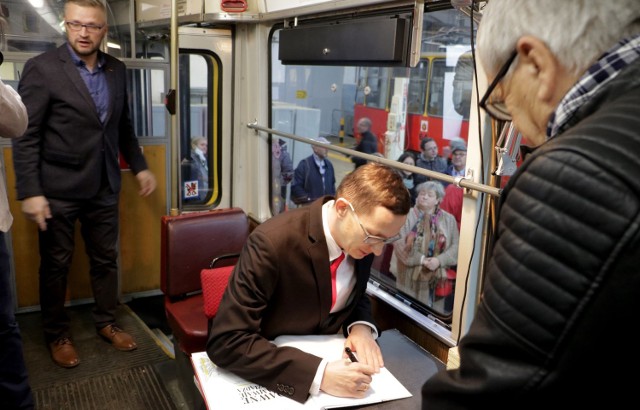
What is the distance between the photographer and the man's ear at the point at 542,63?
736 millimetres

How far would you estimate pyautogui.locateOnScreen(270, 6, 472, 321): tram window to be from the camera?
2.59 metres

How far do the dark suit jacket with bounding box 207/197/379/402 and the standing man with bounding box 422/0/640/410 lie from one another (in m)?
0.87

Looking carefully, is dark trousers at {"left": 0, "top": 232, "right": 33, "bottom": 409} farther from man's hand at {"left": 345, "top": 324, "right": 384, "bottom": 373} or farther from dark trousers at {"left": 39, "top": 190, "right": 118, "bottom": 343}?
man's hand at {"left": 345, "top": 324, "right": 384, "bottom": 373}

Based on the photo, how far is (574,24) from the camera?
2.31 ft

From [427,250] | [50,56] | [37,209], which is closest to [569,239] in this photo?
[427,250]

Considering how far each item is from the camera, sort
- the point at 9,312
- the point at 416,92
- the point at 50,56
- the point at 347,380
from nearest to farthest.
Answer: the point at 347,380, the point at 9,312, the point at 50,56, the point at 416,92

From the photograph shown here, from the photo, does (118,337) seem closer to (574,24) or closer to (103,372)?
(103,372)

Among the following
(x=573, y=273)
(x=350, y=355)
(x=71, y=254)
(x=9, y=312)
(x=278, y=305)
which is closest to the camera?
(x=573, y=273)

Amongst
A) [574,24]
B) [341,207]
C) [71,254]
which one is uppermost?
[574,24]

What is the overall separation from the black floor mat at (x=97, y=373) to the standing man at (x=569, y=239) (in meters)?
2.48

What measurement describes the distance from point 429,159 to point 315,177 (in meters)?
0.99

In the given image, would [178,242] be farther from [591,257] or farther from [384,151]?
[591,257]

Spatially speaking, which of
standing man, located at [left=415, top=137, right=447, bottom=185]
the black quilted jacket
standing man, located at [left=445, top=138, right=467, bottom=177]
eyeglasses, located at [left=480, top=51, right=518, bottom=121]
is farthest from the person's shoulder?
the black quilted jacket

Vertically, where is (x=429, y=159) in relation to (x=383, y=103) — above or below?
below
